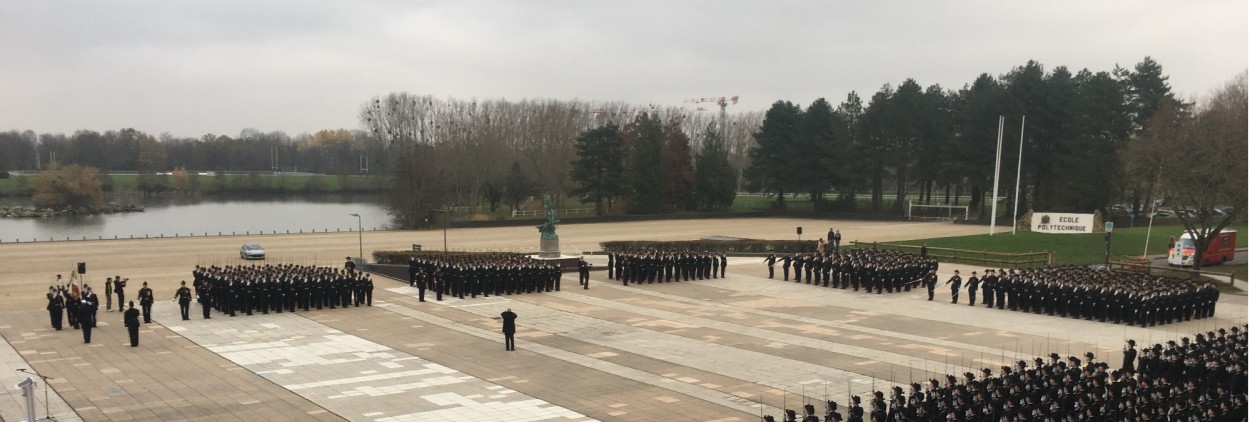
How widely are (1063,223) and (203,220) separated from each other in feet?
232

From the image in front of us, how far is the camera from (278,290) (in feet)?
85.4

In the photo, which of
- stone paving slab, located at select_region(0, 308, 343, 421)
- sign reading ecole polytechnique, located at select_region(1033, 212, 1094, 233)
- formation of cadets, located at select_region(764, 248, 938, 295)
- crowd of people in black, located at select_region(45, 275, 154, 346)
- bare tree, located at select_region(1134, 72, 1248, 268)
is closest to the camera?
stone paving slab, located at select_region(0, 308, 343, 421)

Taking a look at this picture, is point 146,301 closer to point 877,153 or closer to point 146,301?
point 146,301

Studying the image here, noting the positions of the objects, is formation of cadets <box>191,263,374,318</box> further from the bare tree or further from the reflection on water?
the reflection on water

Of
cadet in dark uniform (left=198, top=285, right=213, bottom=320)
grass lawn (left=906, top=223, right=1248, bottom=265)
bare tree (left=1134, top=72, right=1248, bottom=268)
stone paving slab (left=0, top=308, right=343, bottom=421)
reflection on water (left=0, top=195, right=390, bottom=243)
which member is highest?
bare tree (left=1134, top=72, right=1248, bottom=268)

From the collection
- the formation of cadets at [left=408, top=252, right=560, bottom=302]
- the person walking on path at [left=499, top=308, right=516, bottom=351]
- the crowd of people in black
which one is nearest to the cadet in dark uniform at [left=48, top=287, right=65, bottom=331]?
the crowd of people in black

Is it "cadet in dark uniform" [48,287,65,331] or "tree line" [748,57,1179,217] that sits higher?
"tree line" [748,57,1179,217]

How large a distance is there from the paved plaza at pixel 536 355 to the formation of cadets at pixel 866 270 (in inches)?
66.2

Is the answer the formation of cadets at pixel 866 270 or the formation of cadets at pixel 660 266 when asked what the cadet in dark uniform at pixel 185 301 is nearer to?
the formation of cadets at pixel 660 266

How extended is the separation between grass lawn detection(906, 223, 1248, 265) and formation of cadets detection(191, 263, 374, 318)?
3027 centimetres

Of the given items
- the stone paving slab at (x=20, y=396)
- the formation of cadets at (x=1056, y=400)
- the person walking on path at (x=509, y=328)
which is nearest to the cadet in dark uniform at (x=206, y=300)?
the stone paving slab at (x=20, y=396)

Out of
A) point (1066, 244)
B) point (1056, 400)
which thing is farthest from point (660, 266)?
point (1066, 244)

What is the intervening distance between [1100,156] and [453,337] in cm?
5371

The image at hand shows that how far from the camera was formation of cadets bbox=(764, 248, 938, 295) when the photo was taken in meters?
31.2
